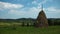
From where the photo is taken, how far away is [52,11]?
11.9 feet

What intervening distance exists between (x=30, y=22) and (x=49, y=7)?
715 millimetres

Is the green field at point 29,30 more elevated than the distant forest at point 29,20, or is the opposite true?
the distant forest at point 29,20

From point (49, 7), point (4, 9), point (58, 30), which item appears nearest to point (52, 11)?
point (49, 7)

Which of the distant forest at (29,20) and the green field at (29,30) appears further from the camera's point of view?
the distant forest at (29,20)

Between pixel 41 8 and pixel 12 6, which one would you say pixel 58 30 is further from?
pixel 12 6

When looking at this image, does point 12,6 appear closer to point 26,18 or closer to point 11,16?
point 11,16

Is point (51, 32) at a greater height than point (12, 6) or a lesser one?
lesser

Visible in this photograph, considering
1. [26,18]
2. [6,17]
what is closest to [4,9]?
[6,17]

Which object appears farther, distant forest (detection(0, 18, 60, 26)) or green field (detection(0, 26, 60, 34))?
distant forest (detection(0, 18, 60, 26))

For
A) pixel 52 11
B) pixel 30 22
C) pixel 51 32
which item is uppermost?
pixel 52 11

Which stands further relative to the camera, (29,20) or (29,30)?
(29,20)

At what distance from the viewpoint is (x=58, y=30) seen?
3.63 m

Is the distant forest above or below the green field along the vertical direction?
above

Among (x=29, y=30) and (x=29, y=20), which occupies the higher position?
(x=29, y=20)
